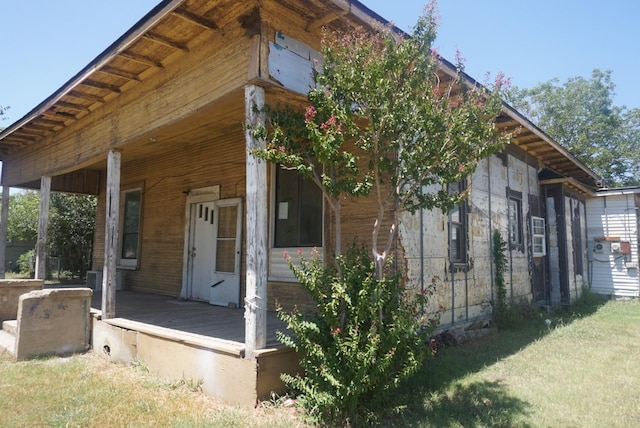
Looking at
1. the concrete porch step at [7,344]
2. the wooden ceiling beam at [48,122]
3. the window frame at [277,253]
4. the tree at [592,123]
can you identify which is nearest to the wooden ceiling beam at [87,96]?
the wooden ceiling beam at [48,122]

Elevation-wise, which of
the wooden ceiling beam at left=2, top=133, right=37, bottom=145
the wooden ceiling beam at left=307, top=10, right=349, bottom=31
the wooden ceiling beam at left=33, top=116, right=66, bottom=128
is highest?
the wooden ceiling beam at left=307, top=10, right=349, bottom=31

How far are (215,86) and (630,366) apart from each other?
20.9ft

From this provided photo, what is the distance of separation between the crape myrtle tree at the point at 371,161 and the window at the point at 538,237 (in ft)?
23.7

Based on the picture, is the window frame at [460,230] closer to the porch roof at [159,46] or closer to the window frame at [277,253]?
the porch roof at [159,46]

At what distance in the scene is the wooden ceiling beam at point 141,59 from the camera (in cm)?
558

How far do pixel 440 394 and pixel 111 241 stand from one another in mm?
5246

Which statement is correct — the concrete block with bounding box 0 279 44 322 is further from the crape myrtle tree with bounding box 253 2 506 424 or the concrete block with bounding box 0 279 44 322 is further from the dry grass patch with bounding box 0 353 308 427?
the crape myrtle tree with bounding box 253 2 506 424

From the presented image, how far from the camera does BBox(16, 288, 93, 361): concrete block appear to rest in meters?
5.99

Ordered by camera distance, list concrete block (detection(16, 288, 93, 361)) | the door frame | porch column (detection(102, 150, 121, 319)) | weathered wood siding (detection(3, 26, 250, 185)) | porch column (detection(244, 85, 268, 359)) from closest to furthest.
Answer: porch column (detection(244, 85, 268, 359)), weathered wood siding (detection(3, 26, 250, 185)), concrete block (detection(16, 288, 93, 361)), porch column (detection(102, 150, 121, 319)), the door frame

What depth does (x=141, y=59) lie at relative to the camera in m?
5.66

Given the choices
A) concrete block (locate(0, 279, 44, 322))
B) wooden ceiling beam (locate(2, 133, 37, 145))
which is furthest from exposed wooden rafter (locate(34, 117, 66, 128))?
concrete block (locate(0, 279, 44, 322))

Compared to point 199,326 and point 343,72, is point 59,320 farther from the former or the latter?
point 343,72

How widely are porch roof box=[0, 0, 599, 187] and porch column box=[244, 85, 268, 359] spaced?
916 mm

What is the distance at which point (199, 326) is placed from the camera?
5.82 m
